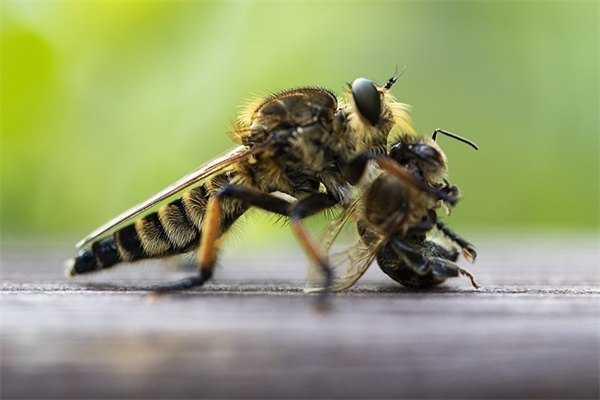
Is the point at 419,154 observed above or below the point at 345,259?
above

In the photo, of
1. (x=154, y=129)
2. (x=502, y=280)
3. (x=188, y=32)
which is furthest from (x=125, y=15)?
(x=502, y=280)

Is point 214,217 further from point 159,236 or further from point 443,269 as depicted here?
point 443,269

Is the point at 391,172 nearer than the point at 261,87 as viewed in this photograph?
Yes

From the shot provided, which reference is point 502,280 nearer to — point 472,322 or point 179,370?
point 472,322

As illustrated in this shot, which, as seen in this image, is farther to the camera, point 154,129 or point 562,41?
point 562,41

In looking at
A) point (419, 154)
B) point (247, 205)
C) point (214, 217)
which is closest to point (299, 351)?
point (214, 217)

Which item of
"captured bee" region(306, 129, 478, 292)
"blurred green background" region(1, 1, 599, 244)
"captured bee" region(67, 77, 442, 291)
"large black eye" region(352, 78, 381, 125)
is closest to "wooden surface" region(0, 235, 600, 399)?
"captured bee" region(306, 129, 478, 292)

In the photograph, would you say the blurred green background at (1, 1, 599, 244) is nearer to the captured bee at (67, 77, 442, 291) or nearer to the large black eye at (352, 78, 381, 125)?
the captured bee at (67, 77, 442, 291)
